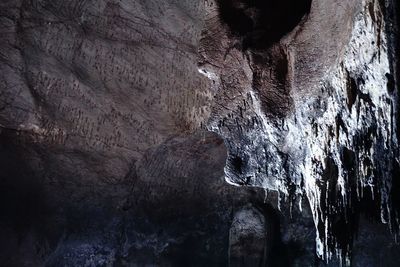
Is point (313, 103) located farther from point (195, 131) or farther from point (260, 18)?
point (195, 131)

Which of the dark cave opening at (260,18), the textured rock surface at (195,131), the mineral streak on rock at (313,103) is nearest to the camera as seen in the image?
the mineral streak on rock at (313,103)

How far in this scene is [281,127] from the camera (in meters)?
2.51

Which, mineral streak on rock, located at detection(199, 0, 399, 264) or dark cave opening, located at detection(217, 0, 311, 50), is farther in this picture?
dark cave opening, located at detection(217, 0, 311, 50)

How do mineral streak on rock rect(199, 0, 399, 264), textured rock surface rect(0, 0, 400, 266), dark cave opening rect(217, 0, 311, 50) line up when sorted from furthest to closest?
dark cave opening rect(217, 0, 311, 50) < textured rock surface rect(0, 0, 400, 266) < mineral streak on rock rect(199, 0, 399, 264)

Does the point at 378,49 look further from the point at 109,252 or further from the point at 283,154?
the point at 109,252

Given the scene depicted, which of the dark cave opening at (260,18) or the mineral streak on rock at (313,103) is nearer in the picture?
the mineral streak on rock at (313,103)

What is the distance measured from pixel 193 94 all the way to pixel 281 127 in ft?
3.55

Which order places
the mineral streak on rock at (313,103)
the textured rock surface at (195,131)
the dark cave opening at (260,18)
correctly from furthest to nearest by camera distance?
1. the dark cave opening at (260,18)
2. the textured rock surface at (195,131)
3. the mineral streak on rock at (313,103)

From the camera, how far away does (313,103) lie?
2.22 meters

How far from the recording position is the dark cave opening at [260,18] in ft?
8.37

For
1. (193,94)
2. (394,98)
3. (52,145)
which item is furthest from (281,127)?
(52,145)

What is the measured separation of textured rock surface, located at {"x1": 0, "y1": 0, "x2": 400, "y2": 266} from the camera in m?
2.10

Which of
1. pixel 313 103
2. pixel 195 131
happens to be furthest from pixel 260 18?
pixel 195 131

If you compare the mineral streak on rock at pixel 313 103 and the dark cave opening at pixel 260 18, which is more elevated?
the dark cave opening at pixel 260 18
